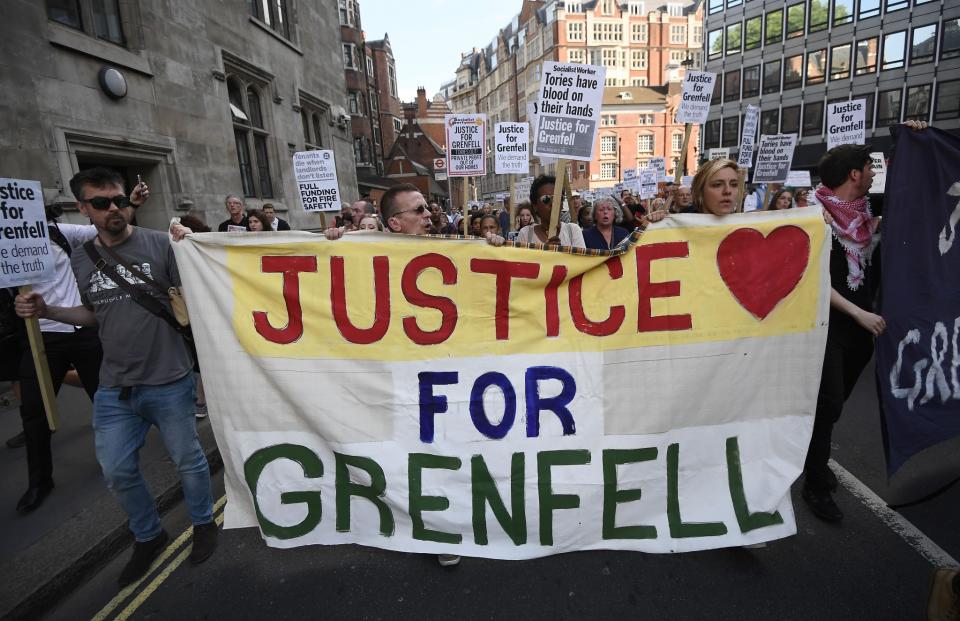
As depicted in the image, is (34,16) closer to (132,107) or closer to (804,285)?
(132,107)

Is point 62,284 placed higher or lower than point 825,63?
lower

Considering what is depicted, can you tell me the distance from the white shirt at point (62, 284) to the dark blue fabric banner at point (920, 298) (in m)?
4.90

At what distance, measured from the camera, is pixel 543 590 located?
7.94ft

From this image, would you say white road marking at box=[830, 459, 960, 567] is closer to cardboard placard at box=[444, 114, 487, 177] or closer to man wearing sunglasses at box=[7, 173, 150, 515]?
man wearing sunglasses at box=[7, 173, 150, 515]

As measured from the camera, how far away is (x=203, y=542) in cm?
282

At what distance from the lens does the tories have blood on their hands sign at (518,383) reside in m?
2.38

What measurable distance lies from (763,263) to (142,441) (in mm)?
3434

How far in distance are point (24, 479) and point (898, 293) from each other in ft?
19.5

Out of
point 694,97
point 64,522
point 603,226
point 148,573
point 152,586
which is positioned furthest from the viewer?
point 694,97

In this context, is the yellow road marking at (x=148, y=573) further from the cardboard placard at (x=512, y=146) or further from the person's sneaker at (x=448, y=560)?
the cardboard placard at (x=512, y=146)

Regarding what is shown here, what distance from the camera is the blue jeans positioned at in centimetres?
255

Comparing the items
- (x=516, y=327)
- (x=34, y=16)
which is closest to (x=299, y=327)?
(x=516, y=327)

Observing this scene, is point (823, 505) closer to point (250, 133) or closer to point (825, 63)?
point (250, 133)

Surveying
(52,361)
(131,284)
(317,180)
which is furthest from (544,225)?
(317,180)
